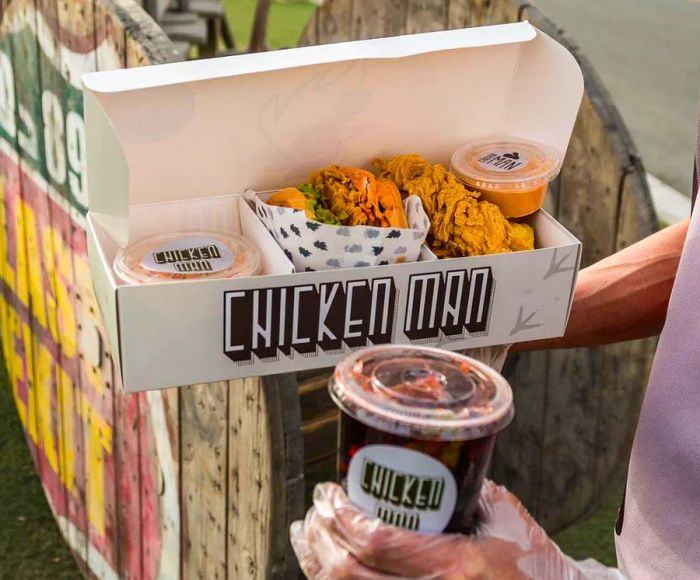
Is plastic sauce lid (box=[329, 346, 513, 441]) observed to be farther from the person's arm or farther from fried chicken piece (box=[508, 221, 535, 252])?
the person's arm

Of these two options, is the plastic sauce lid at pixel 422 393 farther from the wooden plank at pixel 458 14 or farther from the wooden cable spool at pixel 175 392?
the wooden plank at pixel 458 14

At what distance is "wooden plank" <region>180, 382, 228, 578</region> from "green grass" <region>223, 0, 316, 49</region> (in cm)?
873

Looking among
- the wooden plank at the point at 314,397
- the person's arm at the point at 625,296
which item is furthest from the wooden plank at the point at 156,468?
the person's arm at the point at 625,296

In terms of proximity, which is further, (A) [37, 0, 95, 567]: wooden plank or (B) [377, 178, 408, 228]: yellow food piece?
(A) [37, 0, 95, 567]: wooden plank

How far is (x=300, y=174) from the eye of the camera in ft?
6.21

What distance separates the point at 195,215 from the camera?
1859 mm

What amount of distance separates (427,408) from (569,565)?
35cm

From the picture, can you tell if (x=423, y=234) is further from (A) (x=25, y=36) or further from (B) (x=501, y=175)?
(A) (x=25, y=36)

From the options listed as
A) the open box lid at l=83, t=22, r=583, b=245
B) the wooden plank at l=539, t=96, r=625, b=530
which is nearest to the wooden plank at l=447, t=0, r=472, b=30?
the wooden plank at l=539, t=96, r=625, b=530

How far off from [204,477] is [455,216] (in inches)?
40.3

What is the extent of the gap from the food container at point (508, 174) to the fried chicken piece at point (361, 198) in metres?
0.17

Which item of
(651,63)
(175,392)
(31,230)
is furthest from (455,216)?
(651,63)

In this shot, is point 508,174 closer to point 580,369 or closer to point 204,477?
point 204,477

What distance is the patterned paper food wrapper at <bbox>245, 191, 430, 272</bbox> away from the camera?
5.51 ft
